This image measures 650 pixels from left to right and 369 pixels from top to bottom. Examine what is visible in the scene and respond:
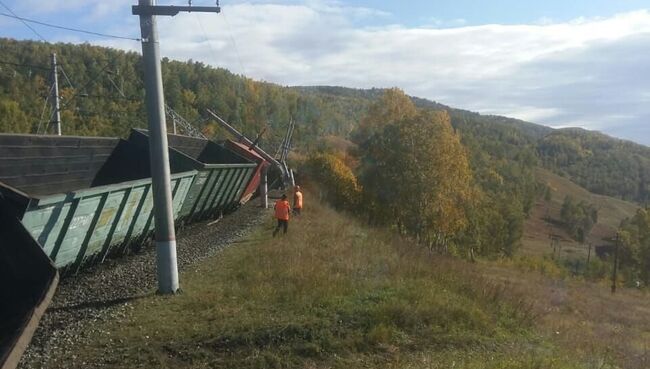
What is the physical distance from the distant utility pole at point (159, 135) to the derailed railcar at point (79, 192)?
1134 millimetres

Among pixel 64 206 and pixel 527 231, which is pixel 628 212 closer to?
pixel 527 231

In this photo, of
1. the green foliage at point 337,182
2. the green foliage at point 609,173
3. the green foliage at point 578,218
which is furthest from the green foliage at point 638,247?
the green foliage at point 609,173

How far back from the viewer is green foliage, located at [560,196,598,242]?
407ft

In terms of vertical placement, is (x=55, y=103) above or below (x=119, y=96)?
below

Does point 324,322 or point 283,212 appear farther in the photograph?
point 283,212

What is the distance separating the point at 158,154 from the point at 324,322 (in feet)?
11.5

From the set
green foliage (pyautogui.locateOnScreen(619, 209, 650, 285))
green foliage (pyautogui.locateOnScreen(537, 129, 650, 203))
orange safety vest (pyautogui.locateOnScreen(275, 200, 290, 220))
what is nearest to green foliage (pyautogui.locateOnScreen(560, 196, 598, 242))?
green foliage (pyautogui.locateOnScreen(619, 209, 650, 285))

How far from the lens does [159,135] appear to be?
29.6ft

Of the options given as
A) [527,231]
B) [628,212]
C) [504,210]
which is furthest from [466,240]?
[628,212]

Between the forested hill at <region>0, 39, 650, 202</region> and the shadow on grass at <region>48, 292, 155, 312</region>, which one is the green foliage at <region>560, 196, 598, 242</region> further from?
the shadow on grass at <region>48, 292, 155, 312</region>

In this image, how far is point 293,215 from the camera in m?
21.0

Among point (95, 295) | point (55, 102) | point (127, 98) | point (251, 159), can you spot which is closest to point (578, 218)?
point (251, 159)

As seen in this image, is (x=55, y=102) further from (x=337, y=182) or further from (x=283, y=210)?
(x=337, y=182)

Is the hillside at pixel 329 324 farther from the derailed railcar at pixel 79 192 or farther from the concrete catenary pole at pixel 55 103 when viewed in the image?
the concrete catenary pole at pixel 55 103
